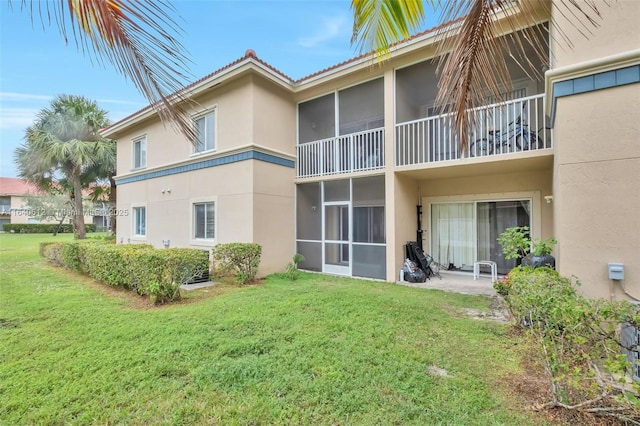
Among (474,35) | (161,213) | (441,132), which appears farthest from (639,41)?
(161,213)

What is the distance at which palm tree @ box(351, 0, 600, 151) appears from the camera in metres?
2.44

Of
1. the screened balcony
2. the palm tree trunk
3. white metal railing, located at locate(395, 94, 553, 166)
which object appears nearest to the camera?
white metal railing, located at locate(395, 94, 553, 166)

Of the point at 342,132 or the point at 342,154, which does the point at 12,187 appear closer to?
the point at 342,132

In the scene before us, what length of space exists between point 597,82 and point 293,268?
8170 millimetres

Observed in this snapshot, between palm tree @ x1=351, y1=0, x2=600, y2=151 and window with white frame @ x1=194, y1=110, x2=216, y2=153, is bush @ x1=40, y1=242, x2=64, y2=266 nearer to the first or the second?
window with white frame @ x1=194, y1=110, x2=216, y2=153

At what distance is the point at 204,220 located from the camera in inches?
439

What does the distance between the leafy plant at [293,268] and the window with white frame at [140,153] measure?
8.92 meters

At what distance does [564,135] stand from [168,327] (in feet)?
24.0

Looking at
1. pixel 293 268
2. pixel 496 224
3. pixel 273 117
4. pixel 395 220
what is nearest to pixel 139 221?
pixel 273 117

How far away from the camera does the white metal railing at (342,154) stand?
9.46 meters

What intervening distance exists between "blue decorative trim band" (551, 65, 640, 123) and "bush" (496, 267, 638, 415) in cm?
367

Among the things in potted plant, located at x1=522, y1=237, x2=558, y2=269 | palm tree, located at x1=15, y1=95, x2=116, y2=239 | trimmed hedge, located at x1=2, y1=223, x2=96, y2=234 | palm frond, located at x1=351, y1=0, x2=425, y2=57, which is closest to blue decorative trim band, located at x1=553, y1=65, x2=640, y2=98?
potted plant, located at x1=522, y1=237, x2=558, y2=269

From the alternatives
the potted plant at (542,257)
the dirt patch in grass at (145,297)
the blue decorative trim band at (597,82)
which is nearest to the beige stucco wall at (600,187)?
the blue decorative trim band at (597,82)

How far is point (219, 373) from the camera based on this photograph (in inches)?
138
